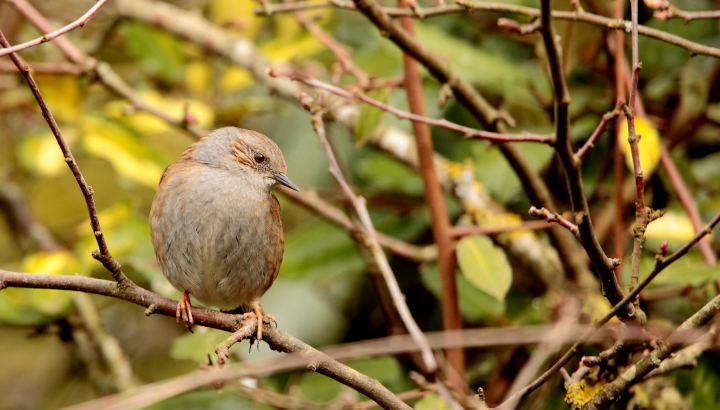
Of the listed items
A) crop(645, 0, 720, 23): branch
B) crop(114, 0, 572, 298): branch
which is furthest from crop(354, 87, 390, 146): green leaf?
crop(645, 0, 720, 23): branch

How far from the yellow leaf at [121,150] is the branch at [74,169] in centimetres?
206

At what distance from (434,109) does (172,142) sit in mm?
2060

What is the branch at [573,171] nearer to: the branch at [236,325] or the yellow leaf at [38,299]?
the branch at [236,325]

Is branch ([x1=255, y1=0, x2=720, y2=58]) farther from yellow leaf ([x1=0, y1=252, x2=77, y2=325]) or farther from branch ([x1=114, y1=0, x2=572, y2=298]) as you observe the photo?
yellow leaf ([x1=0, y1=252, x2=77, y2=325])

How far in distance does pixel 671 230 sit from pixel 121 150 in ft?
11.3

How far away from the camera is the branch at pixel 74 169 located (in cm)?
200

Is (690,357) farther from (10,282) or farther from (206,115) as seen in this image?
(206,115)

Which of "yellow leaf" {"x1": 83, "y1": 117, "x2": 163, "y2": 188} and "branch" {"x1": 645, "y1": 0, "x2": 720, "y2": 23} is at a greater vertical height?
"yellow leaf" {"x1": 83, "y1": 117, "x2": 163, "y2": 188}

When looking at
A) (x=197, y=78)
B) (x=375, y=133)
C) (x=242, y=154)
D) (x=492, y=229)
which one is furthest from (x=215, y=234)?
(x=197, y=78)

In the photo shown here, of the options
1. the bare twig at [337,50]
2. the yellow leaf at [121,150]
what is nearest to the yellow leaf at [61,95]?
the yellow leaf at [121,150]

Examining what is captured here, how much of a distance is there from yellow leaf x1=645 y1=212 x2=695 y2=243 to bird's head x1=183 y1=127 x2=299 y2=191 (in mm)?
2041

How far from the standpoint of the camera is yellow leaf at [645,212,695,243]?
3.66 m

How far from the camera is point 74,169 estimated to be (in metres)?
2.08

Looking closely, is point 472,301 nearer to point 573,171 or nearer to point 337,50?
point 337,50
